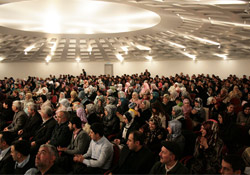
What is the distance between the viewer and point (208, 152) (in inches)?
145

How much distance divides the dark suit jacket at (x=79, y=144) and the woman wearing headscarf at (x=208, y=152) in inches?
76.6

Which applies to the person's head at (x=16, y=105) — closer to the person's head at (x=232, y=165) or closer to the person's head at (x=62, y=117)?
the person's head at (x=62, y=117)

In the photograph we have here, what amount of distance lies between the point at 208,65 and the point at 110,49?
34.6 feet

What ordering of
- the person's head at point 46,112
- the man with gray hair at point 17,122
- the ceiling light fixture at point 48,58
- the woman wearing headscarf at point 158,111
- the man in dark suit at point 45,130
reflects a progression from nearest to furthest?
the man in dark suit at point 45,130 < the person's head at point 46,112 < the woman wearing headscarf at point 158,111 < the man with gray hair at point 17,122 < the ceiling light fixture at point 48,58

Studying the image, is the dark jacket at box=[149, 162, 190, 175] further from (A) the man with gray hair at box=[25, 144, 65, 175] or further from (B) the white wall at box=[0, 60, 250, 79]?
(B) the white wall at box=[0, 60, 250, 79]

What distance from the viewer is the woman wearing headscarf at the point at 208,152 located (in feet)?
11.8

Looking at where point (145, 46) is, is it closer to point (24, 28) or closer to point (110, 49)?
point (110, 49)

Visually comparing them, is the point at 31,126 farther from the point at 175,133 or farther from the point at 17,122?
the point at 175,133

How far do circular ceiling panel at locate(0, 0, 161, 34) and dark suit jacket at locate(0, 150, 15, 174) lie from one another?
904 centimetres

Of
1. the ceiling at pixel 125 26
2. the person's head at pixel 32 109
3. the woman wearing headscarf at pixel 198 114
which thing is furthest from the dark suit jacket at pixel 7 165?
the ceiling at pixel 125 26

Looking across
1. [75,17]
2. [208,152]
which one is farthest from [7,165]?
[75,17]

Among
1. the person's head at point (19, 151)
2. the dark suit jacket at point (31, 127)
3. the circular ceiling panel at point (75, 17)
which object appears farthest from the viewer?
the circular ceiling panel at point (75, 17)

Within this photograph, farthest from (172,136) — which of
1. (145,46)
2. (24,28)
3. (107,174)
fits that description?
(145,46)

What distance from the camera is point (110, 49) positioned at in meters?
23.5
